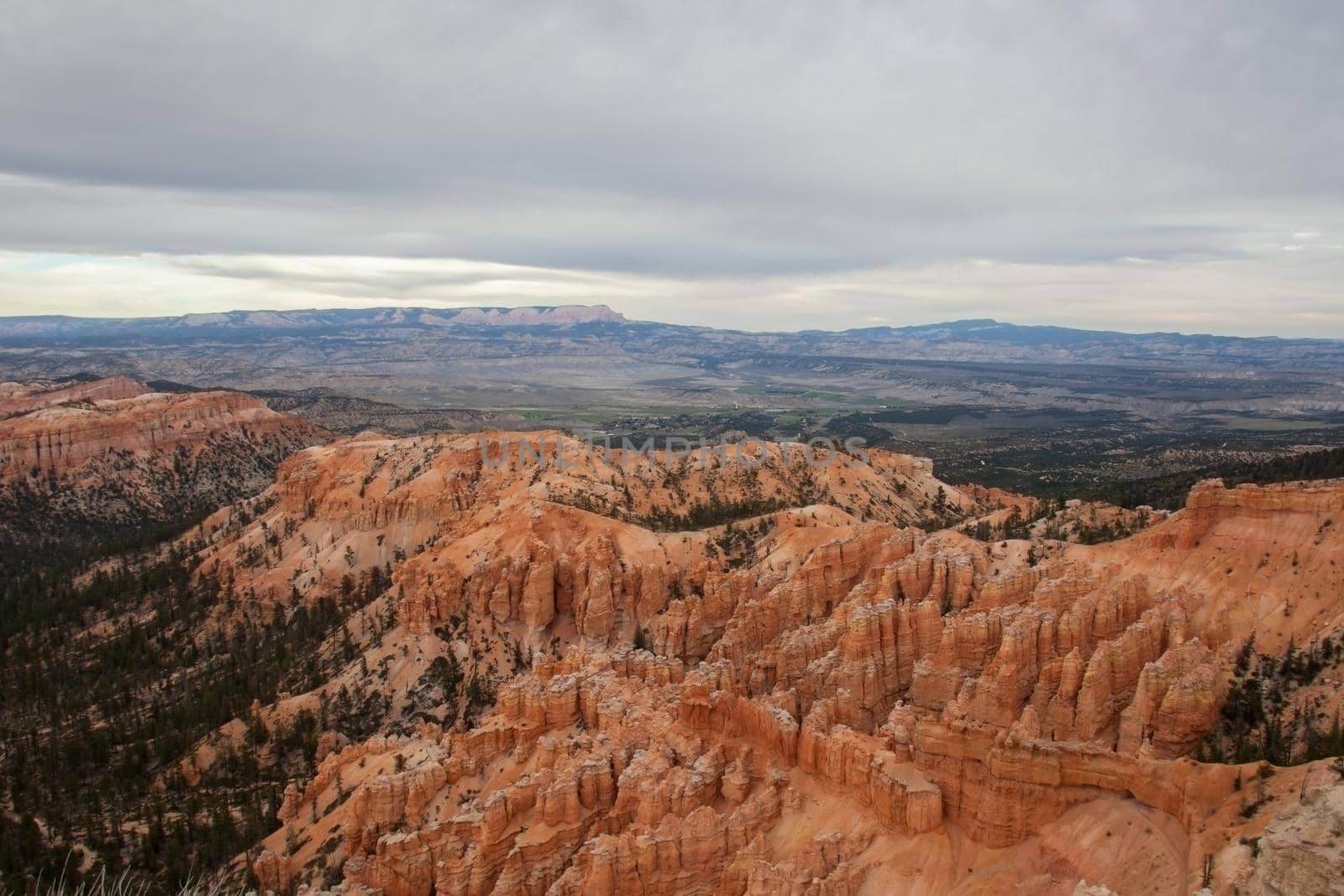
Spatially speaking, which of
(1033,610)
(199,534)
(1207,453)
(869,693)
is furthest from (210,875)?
(1207,453)

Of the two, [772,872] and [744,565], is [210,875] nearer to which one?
[772,872]

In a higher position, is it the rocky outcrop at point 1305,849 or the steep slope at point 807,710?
the rocky outcrop at point 1305,849

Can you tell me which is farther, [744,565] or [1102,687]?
[744,565]

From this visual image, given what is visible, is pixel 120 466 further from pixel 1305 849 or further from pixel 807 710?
pixel 1305 849

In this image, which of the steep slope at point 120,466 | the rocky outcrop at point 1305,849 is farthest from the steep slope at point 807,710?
the steep slope at point 120,466

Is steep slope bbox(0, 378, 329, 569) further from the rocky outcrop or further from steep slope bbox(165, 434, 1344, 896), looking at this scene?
the rocky outcrop

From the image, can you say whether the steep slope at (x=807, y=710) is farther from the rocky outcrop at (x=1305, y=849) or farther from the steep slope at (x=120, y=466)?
the steep slope at (x=120, y=466)
